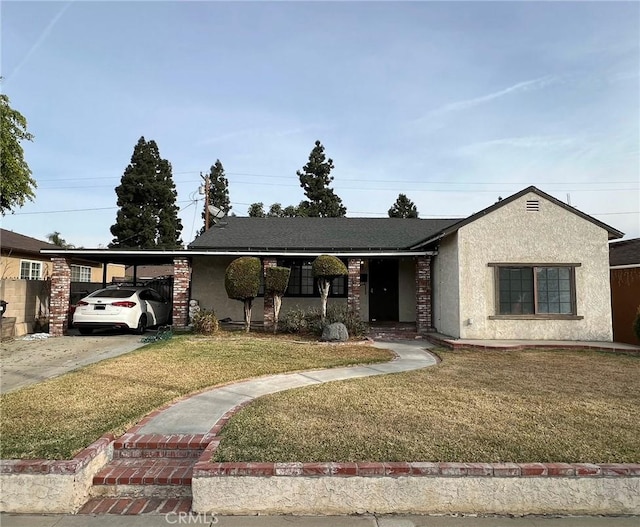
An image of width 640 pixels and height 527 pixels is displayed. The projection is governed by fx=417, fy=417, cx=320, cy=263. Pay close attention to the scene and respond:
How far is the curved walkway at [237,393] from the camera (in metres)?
4.64

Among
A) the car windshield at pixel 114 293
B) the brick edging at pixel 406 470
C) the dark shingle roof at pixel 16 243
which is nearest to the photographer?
the brick edging at pixel 406 470

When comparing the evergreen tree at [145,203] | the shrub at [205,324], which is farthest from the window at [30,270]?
the shrub at [205,324]

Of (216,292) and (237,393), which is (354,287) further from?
(237,393)

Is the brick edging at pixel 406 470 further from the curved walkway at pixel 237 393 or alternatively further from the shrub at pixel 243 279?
the shrub at pixel 243 279

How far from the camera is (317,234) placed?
15.5m

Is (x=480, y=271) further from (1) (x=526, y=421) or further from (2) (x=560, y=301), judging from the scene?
(1) (x=526, y=421)

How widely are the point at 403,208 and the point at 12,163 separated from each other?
37589 mm

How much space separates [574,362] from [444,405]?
5.00 metres

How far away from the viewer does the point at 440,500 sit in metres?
3.31

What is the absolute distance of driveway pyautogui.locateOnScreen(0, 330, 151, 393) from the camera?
732 centimetres

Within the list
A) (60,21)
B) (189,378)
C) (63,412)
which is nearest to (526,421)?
(189,378)

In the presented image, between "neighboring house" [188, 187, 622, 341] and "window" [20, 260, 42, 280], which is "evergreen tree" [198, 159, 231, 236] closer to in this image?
"window" [20, 260, 42, 280]

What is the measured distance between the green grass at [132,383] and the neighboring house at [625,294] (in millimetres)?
7875

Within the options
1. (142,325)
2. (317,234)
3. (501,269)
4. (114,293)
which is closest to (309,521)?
(501,269)
